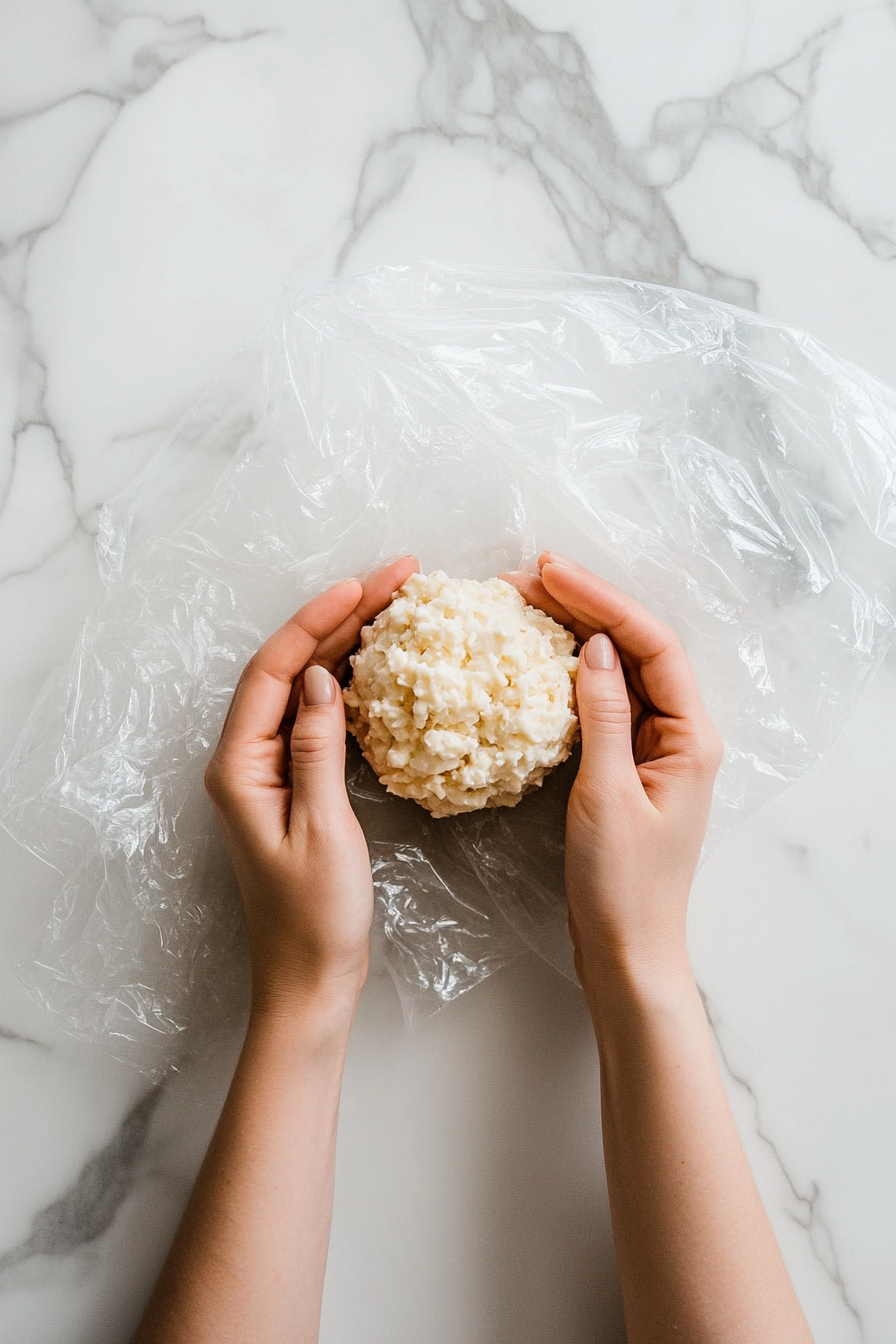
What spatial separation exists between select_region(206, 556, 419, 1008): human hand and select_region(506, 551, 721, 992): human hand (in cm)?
21

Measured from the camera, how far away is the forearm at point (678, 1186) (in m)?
0.78

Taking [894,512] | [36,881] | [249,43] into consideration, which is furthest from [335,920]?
[249,43]

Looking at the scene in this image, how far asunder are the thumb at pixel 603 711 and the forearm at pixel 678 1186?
0.69ft

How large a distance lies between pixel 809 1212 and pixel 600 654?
2.21 ft

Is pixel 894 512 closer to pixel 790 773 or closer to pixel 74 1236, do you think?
pixel 790 773

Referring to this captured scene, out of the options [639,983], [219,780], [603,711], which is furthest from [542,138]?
[639,983]

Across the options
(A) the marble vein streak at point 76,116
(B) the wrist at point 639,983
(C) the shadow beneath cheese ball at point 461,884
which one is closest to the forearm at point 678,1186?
(B) the wrist at point 639,983

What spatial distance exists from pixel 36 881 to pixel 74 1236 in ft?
1.24

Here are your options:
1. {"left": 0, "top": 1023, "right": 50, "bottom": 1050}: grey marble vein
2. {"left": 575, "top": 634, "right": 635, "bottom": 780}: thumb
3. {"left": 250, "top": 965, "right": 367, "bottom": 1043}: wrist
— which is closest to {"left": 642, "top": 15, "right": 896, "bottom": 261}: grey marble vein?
{"left": 575, "top": 634, "right": 635, "bottom": 780}: thumb

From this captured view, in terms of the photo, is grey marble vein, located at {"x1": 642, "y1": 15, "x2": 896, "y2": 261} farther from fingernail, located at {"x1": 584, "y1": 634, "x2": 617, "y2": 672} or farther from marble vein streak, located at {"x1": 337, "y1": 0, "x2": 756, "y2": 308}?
fingernail, located at {"x1": 584, "y1": 634, "x2": 617, "y2": 672}

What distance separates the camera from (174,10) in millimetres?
1047

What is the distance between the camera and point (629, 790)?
855 millimetres

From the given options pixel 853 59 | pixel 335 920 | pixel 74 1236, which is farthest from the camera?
pixel 853 59

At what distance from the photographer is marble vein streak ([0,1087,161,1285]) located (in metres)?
0.96
